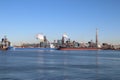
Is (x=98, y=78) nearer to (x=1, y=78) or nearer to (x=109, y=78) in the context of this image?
(x=109, y=78)

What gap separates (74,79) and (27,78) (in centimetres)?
695

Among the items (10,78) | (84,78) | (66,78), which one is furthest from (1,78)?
(84,78)

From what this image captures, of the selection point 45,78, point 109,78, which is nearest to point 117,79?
point 109,78

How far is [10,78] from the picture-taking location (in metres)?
40.3

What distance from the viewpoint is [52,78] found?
1598 inches

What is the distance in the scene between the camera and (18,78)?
133ft

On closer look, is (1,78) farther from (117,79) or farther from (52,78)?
(117,79)

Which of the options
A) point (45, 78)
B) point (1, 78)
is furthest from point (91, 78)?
point (1, 78)

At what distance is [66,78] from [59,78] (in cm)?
110

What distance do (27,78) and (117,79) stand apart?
13.2 meters

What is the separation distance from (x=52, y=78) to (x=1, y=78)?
745cm

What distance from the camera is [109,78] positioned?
41125mm

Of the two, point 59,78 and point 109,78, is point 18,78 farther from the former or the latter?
point 109,78

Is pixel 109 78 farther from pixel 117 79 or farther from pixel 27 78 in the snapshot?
pixel 27 78
